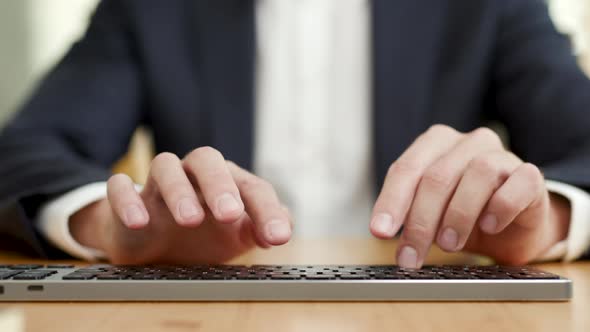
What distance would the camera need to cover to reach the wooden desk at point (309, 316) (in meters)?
0.37

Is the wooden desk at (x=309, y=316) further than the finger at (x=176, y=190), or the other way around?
the finger at (x=176, y=190)

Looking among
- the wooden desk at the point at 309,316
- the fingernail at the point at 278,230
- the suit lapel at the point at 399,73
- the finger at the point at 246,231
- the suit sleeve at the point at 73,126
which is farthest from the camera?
the suit lapel at the point at 399,73

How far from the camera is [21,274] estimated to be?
46 centimetres

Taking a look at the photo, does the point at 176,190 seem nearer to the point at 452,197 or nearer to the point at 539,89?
the point at 452,197

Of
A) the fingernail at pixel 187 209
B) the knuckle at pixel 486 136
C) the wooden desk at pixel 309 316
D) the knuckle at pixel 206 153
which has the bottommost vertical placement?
the wooden desk at pixel 309 316

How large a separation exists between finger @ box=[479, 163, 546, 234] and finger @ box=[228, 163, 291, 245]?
0.53 ft

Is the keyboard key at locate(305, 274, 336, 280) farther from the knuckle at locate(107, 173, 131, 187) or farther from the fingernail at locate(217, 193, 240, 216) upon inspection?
the knuckle at locate(107, 173, 131, 187)

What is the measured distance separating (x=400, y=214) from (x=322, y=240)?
0.33m

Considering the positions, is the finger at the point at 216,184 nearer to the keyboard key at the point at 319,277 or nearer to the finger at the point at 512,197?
the keyboard key at the point at 319,277

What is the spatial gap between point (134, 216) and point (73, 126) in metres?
0.59

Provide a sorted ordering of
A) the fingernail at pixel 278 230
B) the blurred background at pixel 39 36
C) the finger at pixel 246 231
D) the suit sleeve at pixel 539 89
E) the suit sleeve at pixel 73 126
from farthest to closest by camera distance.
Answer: the blurred background at pixel 39 36
the suit sleeve at pixel 539 89
the suit sleeve at pixel 73 126
the finger at pixel 246 231
the fingernail at pixel 278 230

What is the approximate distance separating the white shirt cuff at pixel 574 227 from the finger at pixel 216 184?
0.32 m

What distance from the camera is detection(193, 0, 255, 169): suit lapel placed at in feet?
3.77

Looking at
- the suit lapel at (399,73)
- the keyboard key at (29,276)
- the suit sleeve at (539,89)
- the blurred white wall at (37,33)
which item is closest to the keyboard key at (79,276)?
the keyboard key at (29,276)
